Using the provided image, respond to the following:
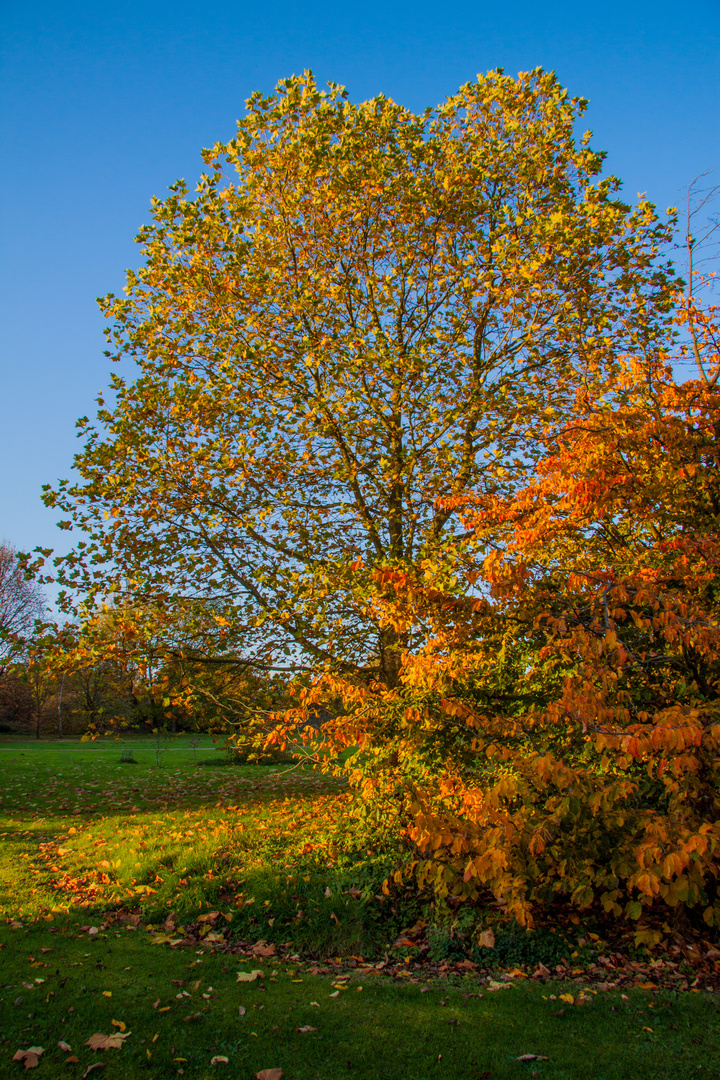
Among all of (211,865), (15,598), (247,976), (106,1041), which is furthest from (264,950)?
(15,598)

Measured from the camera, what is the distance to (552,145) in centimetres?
1039

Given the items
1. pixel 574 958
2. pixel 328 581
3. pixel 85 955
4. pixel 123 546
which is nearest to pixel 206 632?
pixel 123 546

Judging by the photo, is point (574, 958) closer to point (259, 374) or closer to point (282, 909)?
point (282, 909)

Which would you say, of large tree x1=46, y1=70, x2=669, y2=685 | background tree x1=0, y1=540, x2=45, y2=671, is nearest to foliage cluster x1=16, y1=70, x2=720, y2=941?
large tree x1=46, y1=70, x2=669, y2=685

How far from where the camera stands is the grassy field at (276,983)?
12.1ft

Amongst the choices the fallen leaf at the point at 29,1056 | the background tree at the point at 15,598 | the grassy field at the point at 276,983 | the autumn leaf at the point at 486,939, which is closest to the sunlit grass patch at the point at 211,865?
the grassy field at the point at 276,983

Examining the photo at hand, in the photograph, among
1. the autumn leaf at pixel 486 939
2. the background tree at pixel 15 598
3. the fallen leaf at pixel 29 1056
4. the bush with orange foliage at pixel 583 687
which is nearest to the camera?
the fallen leaf at pixel 29 1056

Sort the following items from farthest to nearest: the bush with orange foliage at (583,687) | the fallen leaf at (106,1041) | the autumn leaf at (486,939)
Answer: the autumn leaf at (486,939), the bush with orange foliage at (583,687), the fallen leaf at (106,1041)

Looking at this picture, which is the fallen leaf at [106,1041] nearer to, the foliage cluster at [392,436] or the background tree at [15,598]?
the foliage cluster at [392,436]

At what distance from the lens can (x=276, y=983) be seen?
4887mm

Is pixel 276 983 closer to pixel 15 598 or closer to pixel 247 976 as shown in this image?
pixel 247 976

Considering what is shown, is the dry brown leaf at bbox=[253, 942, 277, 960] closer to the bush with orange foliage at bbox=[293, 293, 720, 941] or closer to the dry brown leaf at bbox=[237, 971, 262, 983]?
the dry brown leaf at bbox=[237, 971, 262, 983]

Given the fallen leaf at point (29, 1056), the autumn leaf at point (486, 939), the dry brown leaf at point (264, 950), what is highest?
the fallen leaf at point (29, 1056)

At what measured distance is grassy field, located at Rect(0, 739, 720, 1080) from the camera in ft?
12.1
